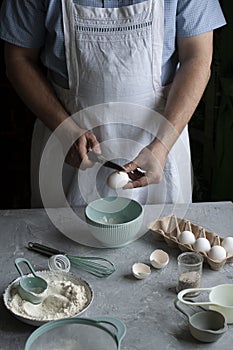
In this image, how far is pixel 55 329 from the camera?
109 centimetres

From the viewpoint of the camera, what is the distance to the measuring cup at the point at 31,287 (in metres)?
1.19

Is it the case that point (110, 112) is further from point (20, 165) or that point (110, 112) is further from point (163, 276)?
point (20, 165)

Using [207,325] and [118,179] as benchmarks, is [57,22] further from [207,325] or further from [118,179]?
[207,325]

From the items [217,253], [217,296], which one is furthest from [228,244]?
[217,296]

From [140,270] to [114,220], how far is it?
21cm

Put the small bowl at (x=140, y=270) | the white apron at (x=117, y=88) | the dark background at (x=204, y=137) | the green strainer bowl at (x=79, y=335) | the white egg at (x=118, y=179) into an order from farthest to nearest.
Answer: the dark background at (x=204, y=137), the white apron at (x=117, y=88), the white egg at (x=118, y=179), the small bowl at (x=140, y=270), the green strainer bowl at (x=79, y=335)

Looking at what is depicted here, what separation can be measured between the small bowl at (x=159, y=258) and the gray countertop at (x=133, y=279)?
0.01m

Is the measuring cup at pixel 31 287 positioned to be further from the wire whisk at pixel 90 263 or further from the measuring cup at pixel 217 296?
the measuring cup at pixel 217 296

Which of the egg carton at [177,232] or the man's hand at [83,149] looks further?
the man's hand at [83,149]

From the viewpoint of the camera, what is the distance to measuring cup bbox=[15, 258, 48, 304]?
1.19 metres

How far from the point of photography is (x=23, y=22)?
1.65 metres

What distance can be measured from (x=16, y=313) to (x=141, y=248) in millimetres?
359

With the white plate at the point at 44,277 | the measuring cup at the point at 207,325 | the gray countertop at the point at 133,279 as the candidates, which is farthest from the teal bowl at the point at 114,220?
the measuring cup at the point at 207,325

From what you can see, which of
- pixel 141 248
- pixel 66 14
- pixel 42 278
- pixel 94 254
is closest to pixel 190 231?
pixel 141 248
